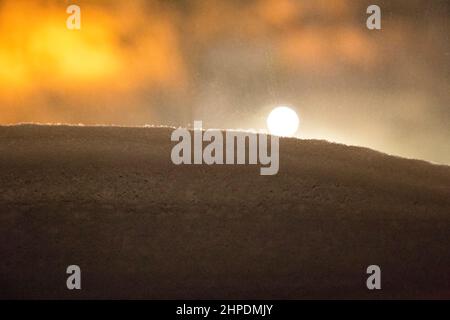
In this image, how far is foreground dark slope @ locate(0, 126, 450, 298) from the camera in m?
1.27

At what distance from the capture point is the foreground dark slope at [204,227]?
127 cm

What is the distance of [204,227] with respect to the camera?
1338 millimetres

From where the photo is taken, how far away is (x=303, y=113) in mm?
5051

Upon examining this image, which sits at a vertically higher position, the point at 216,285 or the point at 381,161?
the point at 381,161

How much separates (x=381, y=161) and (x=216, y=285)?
2.45 feet

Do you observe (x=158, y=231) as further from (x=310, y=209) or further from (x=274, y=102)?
(x=274, y=102)

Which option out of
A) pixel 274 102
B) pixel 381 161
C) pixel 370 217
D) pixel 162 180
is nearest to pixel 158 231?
pixel 162 180

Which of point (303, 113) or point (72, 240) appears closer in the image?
point (72, 240)

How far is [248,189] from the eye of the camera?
145 centimetres

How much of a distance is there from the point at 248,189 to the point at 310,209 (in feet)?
0.62
